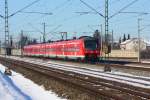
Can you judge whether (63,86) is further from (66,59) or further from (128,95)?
(66,59)

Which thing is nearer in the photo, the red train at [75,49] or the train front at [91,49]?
the train front at [91,49]

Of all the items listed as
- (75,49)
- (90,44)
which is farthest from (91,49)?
(75,49)

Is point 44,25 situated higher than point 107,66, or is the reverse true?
point 44,25

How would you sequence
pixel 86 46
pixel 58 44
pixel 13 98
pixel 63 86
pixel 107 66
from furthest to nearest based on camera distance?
pixel 58 44 < pixel 86 46 < pixel 107 66 < pixel 63 86 < pixel 13 98

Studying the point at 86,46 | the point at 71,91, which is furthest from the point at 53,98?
the point at 86,46

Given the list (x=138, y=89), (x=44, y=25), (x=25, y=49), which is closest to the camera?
(x=138, y=89)

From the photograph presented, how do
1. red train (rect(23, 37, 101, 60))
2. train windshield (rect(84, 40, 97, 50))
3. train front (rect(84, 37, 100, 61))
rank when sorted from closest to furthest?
train front (rect(84, 37, 100, 61)) → red train (rect(23, 37, 101, 60)) → train windshield (rect(84, 40, 97, 50))

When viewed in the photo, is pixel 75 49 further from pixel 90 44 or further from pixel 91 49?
pixel 91 49

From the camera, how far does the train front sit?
5078 centimetres

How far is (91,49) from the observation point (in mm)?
51031

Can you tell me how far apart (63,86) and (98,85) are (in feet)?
5.61

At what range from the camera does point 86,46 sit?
5103cm

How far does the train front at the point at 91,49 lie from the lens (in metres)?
50.8

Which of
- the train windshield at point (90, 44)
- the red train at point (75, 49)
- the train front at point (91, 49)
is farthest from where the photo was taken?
the train windshield at point (90, 44)
